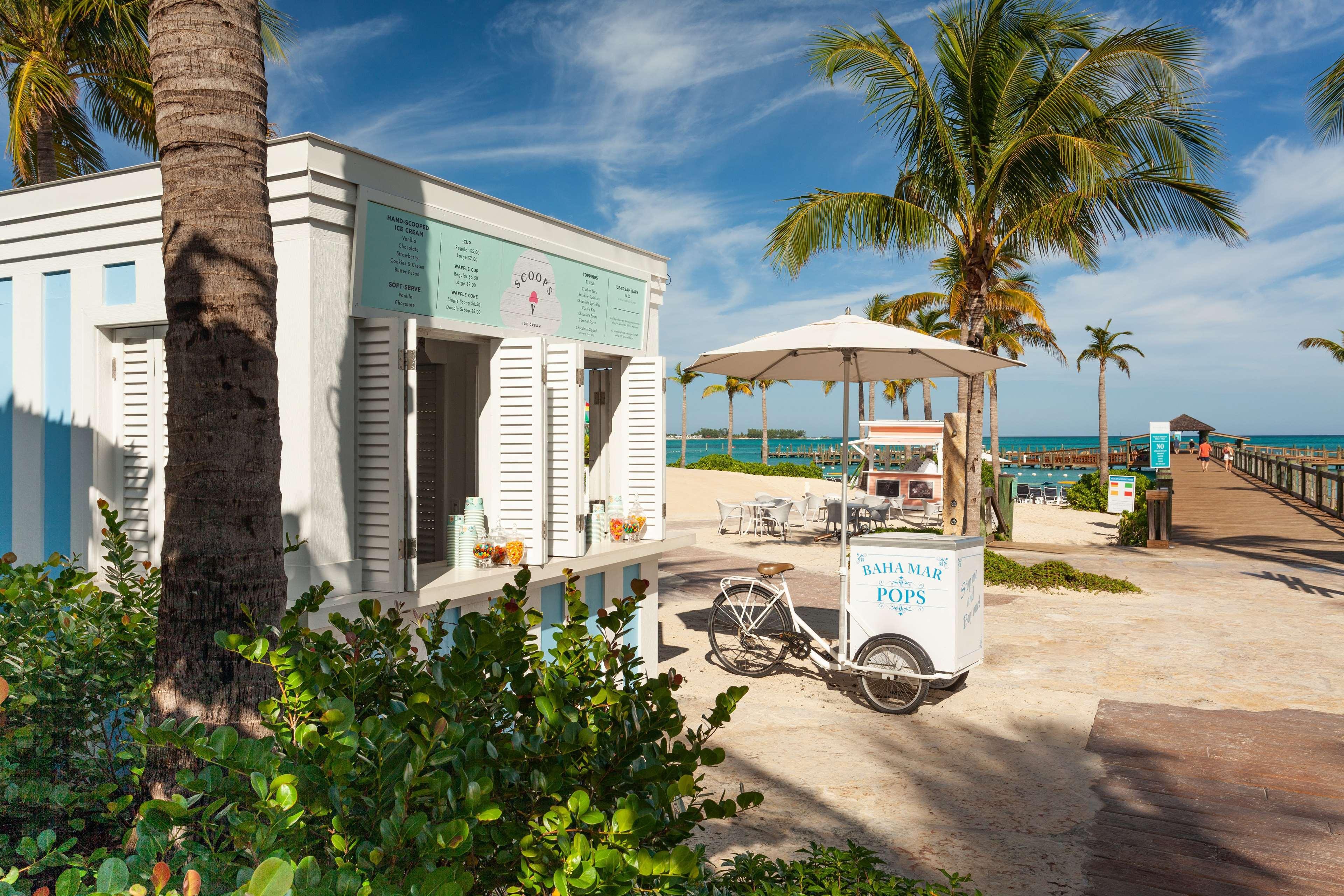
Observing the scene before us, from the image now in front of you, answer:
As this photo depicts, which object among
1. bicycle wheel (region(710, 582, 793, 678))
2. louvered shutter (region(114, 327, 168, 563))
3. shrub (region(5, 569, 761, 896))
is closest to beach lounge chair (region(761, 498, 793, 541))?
bicycle wheel (region(710, 582, 793, 678))

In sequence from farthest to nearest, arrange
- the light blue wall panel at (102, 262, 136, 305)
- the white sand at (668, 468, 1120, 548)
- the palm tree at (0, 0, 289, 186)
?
the white sand at (668, 468, 1120, 548), the palm tree at (0, 0, 289, 186), the light blue wall panel at (102, 262, 136, 305)

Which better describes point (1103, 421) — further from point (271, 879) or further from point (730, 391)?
point (271, 879)

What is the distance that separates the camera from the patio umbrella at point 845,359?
21.5 ft

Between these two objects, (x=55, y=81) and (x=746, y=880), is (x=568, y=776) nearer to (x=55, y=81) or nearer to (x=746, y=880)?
(x=746, y=880)

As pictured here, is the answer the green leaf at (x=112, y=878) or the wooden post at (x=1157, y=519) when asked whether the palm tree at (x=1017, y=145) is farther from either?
the green leaf at (x=112, y=878)

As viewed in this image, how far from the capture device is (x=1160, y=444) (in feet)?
74.8

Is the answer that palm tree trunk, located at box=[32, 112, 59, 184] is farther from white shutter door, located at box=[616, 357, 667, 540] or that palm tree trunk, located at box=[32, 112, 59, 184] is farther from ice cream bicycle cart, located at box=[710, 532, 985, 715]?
ice cream bicycle cart, located at box=[710, 532, 985, 715]

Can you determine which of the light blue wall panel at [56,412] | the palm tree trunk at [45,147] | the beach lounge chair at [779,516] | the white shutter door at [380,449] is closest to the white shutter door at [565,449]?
the white shutter door at [380,449]

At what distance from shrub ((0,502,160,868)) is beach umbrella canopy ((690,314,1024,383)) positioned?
178 inches

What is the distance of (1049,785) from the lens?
15.9ft

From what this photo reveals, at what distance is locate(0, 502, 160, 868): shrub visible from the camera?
8.14 ft

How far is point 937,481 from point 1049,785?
48.2 feet

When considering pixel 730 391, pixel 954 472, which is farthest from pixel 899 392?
pixel 954 472

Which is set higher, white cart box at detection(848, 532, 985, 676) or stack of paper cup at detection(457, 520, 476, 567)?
stack of paper cup at detection(457, 520, 476, 567)
